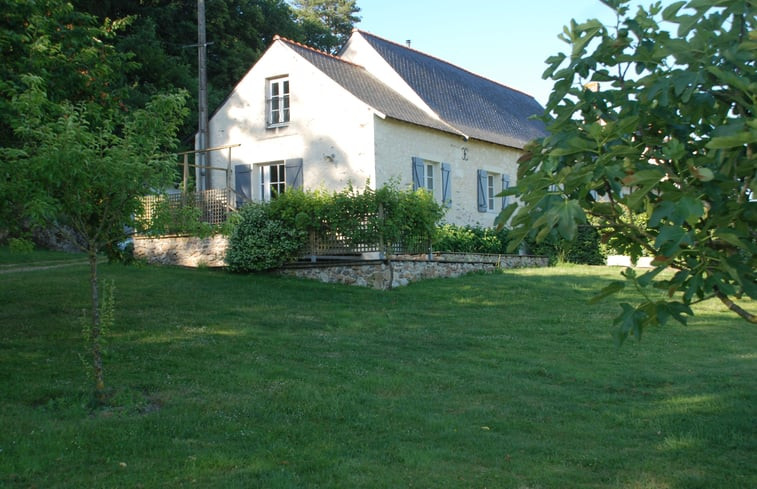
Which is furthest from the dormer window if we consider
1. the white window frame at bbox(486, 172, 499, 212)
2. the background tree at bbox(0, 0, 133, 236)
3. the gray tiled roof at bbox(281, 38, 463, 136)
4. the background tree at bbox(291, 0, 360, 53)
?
the background tree at bbox(291, 0, 360, 53)

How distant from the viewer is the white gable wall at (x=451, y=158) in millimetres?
18969

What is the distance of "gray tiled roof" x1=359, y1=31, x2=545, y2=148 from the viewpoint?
21922 millimetres

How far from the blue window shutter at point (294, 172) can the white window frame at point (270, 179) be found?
0.41 metres

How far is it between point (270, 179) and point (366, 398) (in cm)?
1454

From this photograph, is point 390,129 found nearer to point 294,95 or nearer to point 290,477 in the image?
point 294,95

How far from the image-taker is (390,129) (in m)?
19.1

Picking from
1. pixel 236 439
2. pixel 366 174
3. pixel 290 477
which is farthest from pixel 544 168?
pixel 366 174

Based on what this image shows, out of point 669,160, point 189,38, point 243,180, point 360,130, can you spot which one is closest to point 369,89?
point 360,130

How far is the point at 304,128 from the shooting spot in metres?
19.7

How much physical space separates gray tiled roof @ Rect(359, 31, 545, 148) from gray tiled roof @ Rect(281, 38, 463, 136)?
2.41 ft

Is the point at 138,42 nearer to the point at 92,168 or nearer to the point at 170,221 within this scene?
the point at 170,221

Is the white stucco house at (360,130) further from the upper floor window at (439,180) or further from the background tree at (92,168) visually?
the background tree at (92,168)

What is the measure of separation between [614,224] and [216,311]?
918 centimetres

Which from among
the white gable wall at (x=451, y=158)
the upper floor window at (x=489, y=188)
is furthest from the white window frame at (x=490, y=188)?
the white gable wall at (x=451, y=158)
